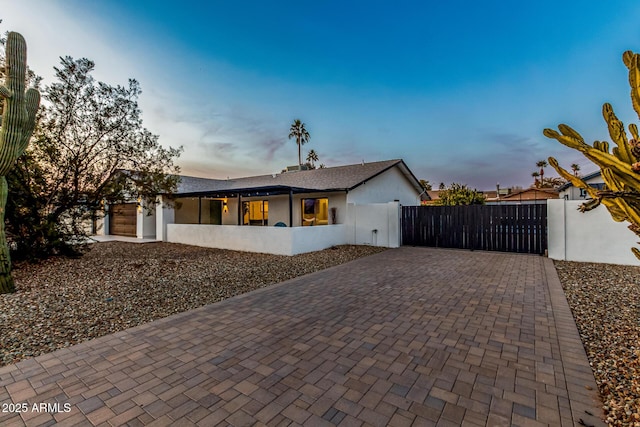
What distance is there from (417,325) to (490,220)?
9.55 metres

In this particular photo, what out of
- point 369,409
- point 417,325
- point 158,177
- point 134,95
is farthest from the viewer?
point 158,177

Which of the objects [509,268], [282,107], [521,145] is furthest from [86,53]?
[521,145]

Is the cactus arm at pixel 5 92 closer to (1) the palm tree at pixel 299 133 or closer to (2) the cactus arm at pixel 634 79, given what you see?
(2) the cactus arm at pixel 634 79

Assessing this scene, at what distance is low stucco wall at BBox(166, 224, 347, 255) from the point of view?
37.5 feet

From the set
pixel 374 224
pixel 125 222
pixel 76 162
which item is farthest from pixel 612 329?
pixel 125 222

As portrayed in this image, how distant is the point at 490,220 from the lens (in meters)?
11.7

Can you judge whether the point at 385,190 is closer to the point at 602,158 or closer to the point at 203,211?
the point at 203,211

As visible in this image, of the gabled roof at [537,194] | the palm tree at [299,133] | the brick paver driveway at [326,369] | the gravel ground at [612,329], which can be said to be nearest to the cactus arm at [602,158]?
the gravel ground at [612,329]

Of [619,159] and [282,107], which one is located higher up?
[282,107]

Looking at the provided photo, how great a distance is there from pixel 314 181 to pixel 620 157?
48.3ft

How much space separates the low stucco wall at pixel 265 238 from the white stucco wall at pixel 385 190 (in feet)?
7.16

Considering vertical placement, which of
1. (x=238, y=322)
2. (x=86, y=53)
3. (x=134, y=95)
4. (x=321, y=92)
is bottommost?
(x=238, y=322)

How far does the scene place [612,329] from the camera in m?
4.04

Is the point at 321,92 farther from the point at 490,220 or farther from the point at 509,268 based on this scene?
the point at 509,268
